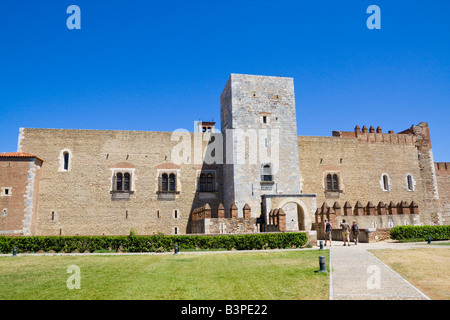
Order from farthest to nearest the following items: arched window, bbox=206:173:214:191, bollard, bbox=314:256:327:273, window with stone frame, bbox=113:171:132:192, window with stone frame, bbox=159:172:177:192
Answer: arched window, bbox=206:173:214:191 → window with stone frame, bbox=159:172:177:192 → window with stone frame, bbox=113:171:132:192 → bollard, bbox=314:256:327:273

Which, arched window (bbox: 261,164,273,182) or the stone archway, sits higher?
arched window (bbox: 261,164,273,182)

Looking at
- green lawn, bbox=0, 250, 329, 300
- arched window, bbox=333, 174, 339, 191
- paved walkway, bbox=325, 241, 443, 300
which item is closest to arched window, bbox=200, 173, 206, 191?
arched window, bbox=333, 174, 339, 191

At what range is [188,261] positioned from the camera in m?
13.4

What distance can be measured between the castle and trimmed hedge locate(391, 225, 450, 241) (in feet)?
12.3

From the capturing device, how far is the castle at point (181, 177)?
2405 centimetres

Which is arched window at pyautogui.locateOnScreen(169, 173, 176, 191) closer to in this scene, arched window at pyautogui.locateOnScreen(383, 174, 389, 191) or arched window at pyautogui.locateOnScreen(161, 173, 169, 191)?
arched window at pyautogui.locateOnScreen(161, 173, 169, 191)

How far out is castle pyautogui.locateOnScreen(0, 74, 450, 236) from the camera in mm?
24047

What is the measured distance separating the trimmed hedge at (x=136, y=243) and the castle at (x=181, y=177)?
4.28 meters

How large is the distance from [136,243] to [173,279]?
29.3ft

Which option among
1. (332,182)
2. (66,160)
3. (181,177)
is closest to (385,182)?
(332,182)

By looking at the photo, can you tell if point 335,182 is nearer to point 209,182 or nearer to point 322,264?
point 209,182

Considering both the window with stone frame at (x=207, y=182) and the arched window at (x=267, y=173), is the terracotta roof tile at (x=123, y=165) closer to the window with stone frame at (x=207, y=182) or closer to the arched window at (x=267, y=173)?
the window with stone frame at (x=207, y=182)
